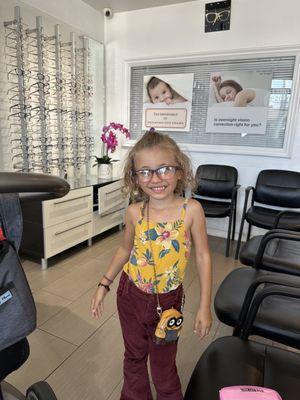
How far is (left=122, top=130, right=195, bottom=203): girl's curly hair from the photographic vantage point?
3.30 ft

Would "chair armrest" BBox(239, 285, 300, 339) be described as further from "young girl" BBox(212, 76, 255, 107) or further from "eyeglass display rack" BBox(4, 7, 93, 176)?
"young girl" BBox(212, 76, 255, 107)

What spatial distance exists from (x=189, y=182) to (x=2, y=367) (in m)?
0.81

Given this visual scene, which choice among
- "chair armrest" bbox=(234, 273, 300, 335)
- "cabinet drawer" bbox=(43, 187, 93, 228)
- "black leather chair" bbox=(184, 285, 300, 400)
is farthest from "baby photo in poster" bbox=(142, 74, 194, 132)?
"black leather chair" bbox=(184, 285, 300, 400)

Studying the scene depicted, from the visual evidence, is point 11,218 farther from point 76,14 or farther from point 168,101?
point 76,14

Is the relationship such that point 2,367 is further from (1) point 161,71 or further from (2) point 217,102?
(1) point 161,71

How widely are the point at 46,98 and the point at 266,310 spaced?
251cm

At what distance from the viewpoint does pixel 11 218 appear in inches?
23.4

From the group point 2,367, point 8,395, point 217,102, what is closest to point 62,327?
point 8,395

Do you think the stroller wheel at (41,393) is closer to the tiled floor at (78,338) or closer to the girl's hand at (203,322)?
the girl's hand at (203,322)

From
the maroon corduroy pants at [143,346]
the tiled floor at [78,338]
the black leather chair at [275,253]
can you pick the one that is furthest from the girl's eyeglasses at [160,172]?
the tiled floor at [78,338]

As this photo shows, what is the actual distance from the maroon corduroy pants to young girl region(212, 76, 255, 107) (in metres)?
2.43

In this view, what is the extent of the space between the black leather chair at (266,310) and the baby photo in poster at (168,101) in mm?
2323

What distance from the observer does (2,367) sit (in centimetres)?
61

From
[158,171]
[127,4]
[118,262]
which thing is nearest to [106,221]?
[118,262]
